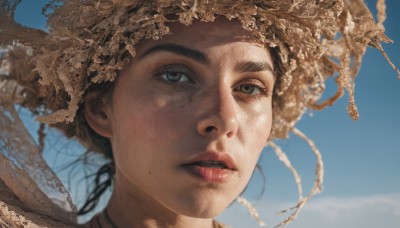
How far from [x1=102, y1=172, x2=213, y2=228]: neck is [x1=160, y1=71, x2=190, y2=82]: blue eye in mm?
437

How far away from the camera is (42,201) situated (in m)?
2.04

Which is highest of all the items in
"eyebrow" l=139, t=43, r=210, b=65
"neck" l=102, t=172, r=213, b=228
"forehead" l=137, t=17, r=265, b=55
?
"forehead" l=137, t=17, r=265, b=55

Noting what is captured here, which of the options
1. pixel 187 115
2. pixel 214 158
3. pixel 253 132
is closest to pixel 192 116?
pixel 187 115

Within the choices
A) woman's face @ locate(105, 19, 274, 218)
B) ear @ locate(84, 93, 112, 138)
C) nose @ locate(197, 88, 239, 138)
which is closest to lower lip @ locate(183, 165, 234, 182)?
woman's face @ locate(105, 19, 274, 218)

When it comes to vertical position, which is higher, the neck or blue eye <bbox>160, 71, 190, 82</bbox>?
blue eye <bbox>160, 71, 190, 82</bbox>

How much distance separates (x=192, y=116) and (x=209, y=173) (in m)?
0.19

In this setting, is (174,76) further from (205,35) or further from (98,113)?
(98,113)

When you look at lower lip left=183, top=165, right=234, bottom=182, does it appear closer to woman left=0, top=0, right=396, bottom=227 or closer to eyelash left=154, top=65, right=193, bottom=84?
woman left=0, top=0, right=396, bottom=227

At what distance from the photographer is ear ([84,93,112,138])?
6.86ft

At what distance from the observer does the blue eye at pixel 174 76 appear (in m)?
1.89

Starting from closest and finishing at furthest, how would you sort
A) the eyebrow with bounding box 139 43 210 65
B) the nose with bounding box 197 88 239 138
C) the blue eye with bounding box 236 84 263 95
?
the nose with bounding box 197 88 239 138 → the eyebrow with bounding box 139 43 210 65 → the blue eye with bounding box 236 84 263 95

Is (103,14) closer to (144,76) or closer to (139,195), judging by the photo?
(144,76)

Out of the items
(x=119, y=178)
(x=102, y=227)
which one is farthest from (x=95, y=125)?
(x=102, y=227)

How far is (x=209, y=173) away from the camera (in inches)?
70.0
